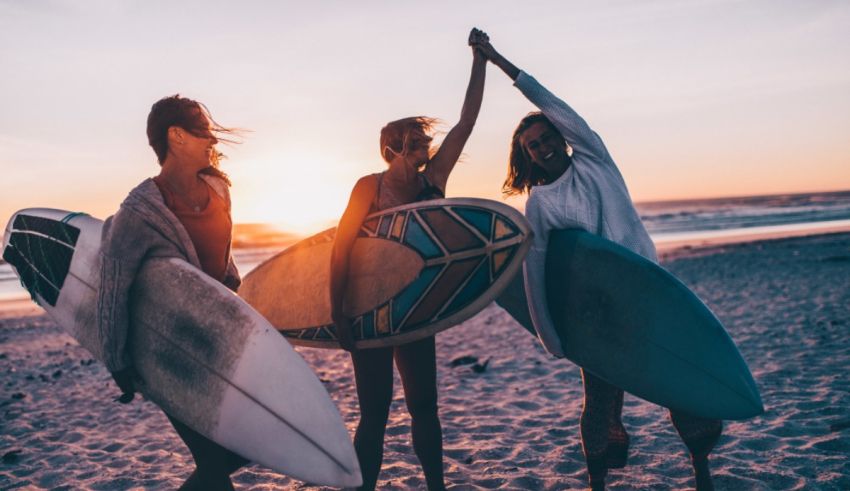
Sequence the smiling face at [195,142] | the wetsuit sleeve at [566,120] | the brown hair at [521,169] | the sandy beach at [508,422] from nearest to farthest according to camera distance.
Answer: the smiling face at [195,142] → the wetsuit sleeve at [566,120] → the brown hair at [521,169] → the sandy beach at [508,422]

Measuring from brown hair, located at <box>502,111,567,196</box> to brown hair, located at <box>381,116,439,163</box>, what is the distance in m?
0.46

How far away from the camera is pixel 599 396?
2.52m

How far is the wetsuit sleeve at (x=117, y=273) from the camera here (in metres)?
1.88

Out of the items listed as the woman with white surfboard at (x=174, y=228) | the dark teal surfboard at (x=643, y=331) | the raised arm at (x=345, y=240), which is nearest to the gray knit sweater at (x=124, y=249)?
the woman with white surfboard at (x=174, y=228)

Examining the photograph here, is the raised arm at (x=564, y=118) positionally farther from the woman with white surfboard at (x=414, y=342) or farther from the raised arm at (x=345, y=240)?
the raised arm at (x=345, y=240)

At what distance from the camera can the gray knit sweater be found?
1.88m

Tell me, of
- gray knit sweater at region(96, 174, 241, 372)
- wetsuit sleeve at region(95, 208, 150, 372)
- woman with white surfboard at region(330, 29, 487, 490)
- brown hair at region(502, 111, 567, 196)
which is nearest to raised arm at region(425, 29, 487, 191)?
woman with white surfboard at region(330, 29, 487, 490)

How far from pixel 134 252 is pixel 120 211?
146 mm

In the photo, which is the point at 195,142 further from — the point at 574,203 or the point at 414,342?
the point at 574,203

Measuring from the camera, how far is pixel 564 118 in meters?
2.32

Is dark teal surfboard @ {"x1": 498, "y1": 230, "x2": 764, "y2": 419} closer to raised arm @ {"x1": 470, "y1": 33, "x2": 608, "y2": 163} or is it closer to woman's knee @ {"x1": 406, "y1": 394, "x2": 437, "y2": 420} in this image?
raised arm @ {"x1": 470, "y1": 33, "x2": 608, "y2": 163}

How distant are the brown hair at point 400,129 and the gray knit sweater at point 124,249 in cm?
89

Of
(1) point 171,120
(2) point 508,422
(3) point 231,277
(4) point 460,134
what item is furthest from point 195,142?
(2) point 508,422

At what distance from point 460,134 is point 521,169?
0.44 metres
